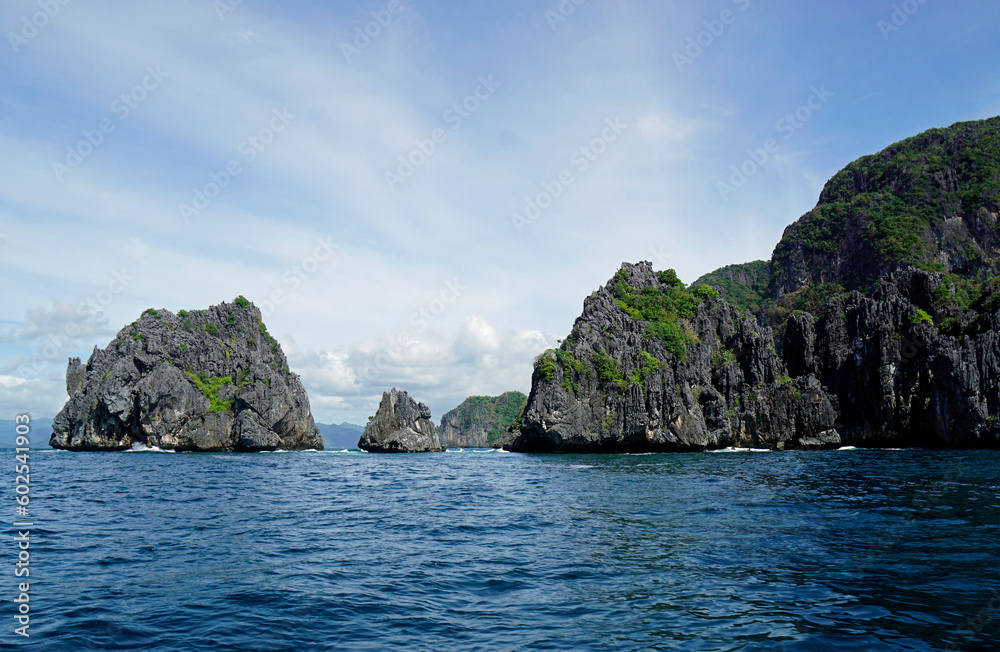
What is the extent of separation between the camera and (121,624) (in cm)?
1152

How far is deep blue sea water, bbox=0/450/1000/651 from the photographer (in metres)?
11.0

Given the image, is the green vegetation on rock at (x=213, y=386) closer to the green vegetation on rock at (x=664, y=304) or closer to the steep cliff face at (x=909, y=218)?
the green vegetation on rock at (x=664, y=304)

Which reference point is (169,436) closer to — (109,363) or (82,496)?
(109,363)

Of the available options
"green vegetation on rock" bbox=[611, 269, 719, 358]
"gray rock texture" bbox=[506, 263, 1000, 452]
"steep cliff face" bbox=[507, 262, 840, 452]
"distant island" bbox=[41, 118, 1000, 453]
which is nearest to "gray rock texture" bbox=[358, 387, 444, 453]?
"distant island" bbox=[41, 118, 1000, 453]

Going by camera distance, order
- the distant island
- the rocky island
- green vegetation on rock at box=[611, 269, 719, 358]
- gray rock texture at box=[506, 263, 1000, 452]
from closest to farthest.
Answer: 1. the rocky island
2. gray rock texture at box=[506, 263, 1000, 452]
3. the distant island
4. green vegetation on rock at box=[611, 269, 719, 358]

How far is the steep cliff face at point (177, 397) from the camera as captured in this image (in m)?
112

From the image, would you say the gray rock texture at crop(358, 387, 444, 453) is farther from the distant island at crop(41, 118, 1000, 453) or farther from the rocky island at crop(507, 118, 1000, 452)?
the rocky island at crop(507, 118, 1000, 452)

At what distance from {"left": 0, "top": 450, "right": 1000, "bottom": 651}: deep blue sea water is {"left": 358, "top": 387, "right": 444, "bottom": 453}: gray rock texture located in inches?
3438

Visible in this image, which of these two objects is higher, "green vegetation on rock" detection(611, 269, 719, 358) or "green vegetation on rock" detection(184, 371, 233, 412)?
"green vegetation on rock" detection(611, 269, 719, 358)

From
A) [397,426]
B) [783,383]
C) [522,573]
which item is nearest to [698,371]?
[783,383]

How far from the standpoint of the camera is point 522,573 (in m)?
15.7

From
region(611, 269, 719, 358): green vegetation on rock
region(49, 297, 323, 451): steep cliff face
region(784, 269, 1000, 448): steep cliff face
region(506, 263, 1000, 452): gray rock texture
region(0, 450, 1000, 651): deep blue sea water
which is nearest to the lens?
region(0, 450, 1000, 651): deep blue sea water

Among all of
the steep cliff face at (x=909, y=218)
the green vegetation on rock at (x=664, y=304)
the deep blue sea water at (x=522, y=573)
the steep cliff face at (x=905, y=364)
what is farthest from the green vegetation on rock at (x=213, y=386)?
the steep cliff face at (x=909, y=218)

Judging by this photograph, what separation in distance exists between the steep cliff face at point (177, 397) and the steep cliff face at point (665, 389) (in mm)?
52986
